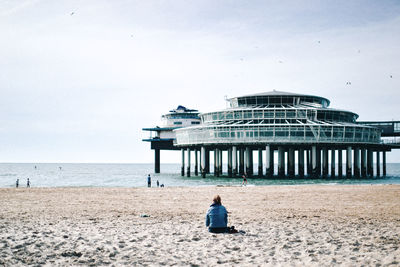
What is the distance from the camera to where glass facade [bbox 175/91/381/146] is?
68.4 m

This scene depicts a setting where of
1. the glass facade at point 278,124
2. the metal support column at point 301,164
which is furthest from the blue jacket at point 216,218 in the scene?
the metal support column at point 301,164

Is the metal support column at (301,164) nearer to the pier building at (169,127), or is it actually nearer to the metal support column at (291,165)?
the metal support column at (291,165)

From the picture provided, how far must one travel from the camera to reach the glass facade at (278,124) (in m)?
68.4

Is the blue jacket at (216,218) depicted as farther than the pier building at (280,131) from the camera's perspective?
No

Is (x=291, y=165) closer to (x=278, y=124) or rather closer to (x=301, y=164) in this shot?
(x=301, y=164)

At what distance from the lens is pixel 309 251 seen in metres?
11.0

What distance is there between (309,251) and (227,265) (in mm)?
2292

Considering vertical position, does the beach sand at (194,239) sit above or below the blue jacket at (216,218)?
below

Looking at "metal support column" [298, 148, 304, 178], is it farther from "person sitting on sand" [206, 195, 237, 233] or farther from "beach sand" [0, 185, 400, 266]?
"person sitting on sand" [206, 195, 237, 233]

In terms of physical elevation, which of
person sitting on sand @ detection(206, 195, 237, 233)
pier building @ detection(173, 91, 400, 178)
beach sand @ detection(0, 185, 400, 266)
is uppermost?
pier building @ detection(173, 91, 400, 178)

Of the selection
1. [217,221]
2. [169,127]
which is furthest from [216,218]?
A: [169,127]

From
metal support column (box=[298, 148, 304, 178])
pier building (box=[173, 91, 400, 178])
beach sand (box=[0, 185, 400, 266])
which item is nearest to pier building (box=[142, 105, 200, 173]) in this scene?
pier building (box=[173, 91, 400, 178])

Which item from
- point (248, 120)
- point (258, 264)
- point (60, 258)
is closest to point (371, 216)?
point (258, 264)

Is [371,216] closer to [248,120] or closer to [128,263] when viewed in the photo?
[128,263]
